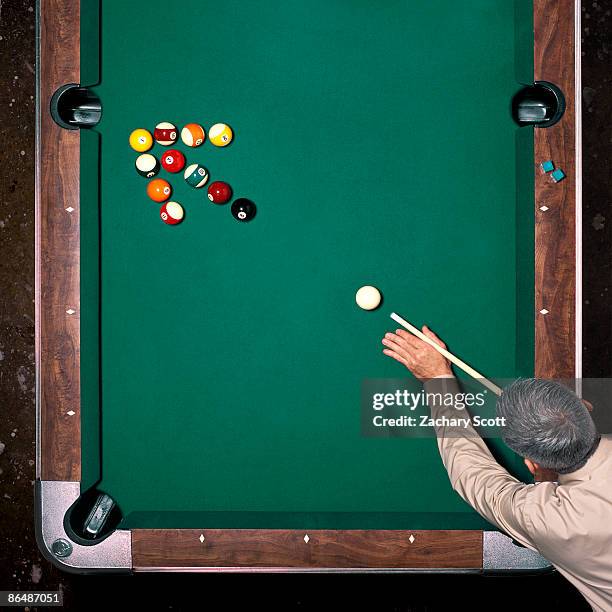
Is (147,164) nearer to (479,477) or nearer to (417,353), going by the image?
(417,353)

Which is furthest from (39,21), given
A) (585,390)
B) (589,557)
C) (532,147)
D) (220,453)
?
(585,390)

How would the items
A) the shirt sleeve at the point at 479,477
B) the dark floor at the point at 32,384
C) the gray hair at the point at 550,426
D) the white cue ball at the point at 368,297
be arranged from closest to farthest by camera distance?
the gray hair at the point at 550,426 < the shirt sleeve at the point at 479,477 < the white cue ball at the point at 368,297 < the dark floor at the point at 32,384

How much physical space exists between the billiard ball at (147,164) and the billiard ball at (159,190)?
0.03 metres

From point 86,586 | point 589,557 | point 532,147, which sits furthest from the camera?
point 86,586

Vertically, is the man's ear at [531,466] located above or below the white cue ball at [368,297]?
below

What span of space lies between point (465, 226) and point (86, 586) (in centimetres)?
226

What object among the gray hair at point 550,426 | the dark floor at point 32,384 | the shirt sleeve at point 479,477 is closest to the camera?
the gray hair at point 550,426

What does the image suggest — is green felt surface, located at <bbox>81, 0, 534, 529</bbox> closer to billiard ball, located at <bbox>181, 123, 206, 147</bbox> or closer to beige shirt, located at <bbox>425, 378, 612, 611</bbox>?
billiard ball, located at <bbox>181, 123, 206, 147</bbox>

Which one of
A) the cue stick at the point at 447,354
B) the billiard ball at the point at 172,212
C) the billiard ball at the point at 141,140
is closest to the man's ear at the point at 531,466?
the cue stick at the point at 447,354

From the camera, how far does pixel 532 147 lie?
5.52 feet

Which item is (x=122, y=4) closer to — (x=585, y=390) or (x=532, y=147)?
(x=532, y=147)

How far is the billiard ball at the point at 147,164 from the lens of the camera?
5.52ft

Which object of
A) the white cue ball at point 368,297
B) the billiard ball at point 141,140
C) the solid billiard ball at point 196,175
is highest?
the billiard ball at point 141,140

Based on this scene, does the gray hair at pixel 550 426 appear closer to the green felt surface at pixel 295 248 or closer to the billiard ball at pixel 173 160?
the green felt surface at pixel 295 248
